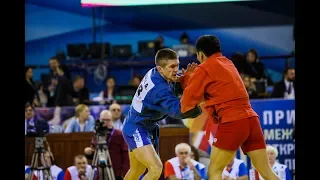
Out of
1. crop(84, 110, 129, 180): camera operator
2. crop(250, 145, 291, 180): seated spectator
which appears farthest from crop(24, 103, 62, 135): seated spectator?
crop(250, 145, 291, 180): seated spectator

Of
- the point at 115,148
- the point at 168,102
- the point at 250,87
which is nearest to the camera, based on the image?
the point at 168,102

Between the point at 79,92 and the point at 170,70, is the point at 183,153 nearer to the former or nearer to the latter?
the point at 170,70

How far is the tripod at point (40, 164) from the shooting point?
35.6ft

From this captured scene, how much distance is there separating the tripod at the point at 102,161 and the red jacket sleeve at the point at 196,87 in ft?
12.6

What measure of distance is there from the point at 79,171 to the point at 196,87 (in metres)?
4.43

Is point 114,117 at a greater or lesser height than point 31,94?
lesser

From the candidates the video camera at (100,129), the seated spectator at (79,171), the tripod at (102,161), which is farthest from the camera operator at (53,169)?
the video camera at (100,129)

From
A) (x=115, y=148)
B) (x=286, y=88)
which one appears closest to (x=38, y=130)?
(x=115, y=148)

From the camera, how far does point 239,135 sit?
718 centimetres

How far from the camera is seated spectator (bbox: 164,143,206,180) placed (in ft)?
36.3

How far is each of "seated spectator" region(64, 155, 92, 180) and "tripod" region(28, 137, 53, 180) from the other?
366 mm

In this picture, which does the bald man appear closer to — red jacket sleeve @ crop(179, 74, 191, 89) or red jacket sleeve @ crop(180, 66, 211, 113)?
red jacket sleeve @ crop(179, 74, 191, 89)
